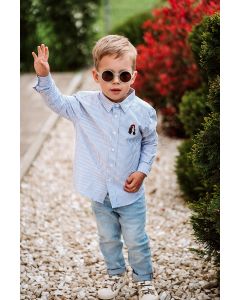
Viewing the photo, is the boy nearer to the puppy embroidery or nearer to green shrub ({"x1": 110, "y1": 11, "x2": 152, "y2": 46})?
the puppy embroidery

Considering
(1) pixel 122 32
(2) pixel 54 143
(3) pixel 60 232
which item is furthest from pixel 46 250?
(1) pixel 122 32

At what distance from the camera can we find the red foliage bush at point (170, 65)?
6336 mm

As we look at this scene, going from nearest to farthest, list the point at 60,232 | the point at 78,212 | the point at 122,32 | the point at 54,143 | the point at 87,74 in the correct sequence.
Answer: the point at 60,232
the point at 78,212
the point at 54,143
the point at 122,32
the point at 87,74

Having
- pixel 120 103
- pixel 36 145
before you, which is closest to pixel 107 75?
pixel 120 103

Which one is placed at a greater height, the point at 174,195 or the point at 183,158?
the point at 183,158

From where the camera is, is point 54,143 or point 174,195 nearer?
point 174,195

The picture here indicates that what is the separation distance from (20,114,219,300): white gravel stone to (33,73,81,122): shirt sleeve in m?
1.09

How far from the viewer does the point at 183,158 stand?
16.4 ft

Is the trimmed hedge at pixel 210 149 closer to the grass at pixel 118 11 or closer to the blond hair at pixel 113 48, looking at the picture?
the blond hair at pixel 113 48
